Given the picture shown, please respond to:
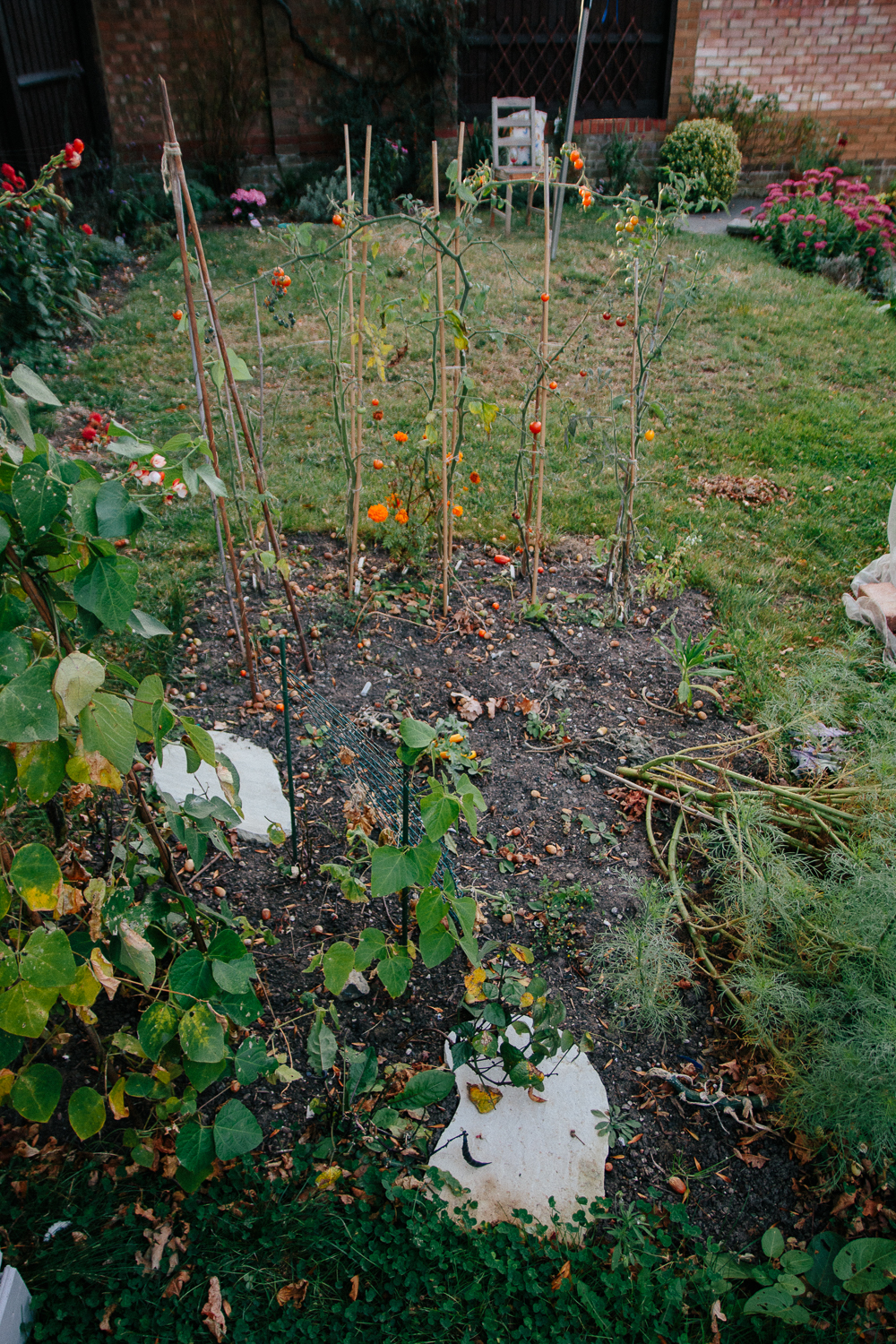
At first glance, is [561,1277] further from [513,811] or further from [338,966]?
[513,811]

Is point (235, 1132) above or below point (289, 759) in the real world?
below

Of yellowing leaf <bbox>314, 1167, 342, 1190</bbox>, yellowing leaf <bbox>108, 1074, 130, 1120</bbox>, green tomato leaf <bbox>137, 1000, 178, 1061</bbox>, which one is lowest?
yellowing leaf <bbox>314, 1167, 342, 1190</bbox>

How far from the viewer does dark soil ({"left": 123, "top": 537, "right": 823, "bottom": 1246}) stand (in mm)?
1919

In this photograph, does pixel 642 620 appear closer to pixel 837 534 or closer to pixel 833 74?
pixel 837 534

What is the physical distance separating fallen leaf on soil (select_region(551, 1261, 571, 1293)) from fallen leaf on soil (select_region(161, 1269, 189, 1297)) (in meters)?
0.73

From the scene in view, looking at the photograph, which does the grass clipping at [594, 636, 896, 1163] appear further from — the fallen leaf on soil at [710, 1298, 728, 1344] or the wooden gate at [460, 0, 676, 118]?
the wooden gate at [460, 0, 676, 118]

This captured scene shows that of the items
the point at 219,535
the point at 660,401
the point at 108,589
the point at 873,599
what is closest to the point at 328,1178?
the point at 108,589

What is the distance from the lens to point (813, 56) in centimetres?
954

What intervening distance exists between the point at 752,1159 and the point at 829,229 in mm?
8107

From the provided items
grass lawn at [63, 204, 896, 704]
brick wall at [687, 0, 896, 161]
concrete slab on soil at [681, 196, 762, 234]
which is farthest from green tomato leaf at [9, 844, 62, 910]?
brick wall at [687, 0, 896, 161]

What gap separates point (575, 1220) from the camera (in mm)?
1756

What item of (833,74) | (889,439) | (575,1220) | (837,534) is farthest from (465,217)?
(833,74)

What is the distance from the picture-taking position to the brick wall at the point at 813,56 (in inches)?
368

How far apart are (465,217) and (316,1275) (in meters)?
3.08
